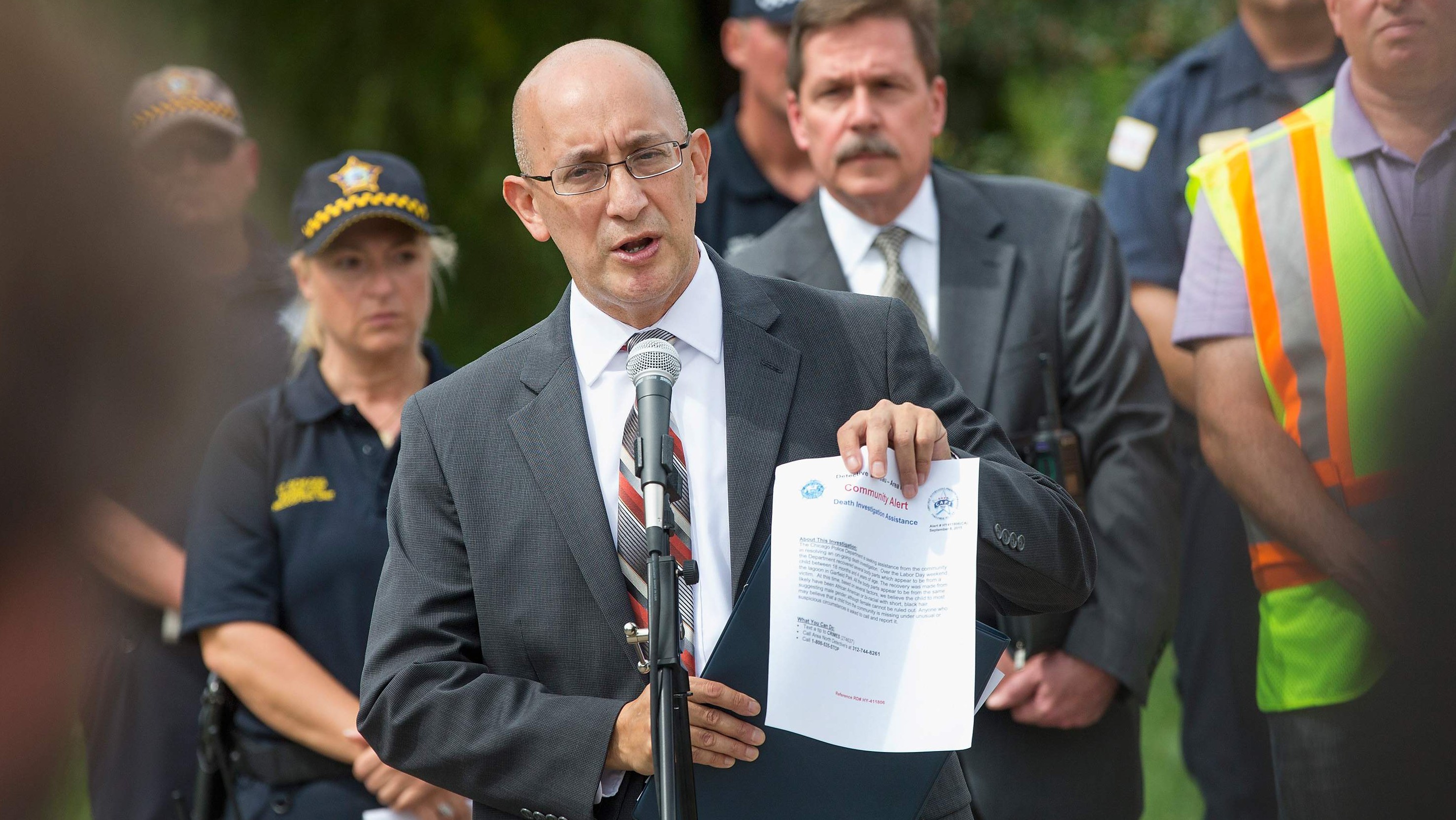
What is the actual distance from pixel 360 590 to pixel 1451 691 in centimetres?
276

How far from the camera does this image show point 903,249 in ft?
12.7

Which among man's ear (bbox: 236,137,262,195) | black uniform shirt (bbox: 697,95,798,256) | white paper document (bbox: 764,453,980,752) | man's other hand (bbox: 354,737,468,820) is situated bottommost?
man's other hand (bbox: 354,737,468,820)

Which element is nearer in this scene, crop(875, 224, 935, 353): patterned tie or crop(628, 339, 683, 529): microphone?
crop(628, 339, 683, 529): microphone

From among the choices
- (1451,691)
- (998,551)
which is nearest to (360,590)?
(998,551)

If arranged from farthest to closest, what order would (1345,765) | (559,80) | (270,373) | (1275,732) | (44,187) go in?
(270,373) → (1275,732) → (1345,765) → (559,80) → (44,187)

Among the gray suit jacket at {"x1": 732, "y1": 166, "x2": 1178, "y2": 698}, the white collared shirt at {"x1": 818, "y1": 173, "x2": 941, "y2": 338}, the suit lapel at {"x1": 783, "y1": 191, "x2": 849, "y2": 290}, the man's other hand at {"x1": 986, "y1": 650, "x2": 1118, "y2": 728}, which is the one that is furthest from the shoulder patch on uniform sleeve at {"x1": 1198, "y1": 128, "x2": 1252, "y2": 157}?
the man's other hand at {"x1": 986, "y1": 650, "x2": 1118, "y2": 728}

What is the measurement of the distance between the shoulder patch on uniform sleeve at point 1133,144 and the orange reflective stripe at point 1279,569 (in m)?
1.65

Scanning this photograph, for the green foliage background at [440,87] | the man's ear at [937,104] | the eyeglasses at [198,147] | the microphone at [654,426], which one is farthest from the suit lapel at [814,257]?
the green foliage background at [440,87]

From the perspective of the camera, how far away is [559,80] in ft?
8.68

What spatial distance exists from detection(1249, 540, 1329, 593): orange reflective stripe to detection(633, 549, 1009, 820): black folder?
994mm

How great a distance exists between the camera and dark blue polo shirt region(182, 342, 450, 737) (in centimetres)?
364

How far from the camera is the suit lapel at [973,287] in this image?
11.9 ft

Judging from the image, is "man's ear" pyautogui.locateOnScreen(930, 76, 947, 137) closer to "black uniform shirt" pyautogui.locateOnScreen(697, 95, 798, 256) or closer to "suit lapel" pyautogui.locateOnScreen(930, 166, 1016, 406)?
"suit lapel" pyautogui.locateOnScreen(930, 166, 1016, 406)

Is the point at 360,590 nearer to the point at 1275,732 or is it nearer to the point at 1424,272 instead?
the point at 1275,732
